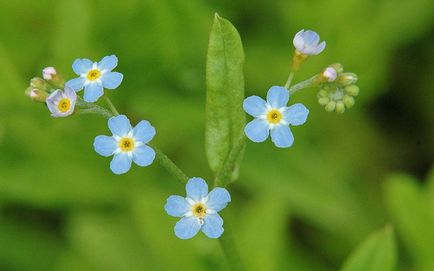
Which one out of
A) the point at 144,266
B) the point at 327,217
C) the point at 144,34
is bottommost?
the point at 144,266

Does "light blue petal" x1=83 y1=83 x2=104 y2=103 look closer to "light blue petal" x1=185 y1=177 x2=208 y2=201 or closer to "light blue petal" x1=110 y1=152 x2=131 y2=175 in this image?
"light blue petal" x1=110 y1=152 x2=131 y2=175

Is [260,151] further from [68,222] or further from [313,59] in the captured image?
[68,222]

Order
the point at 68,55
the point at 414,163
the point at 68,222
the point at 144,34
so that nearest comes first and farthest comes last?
the point at 68,55 → the point at 144,34 → the point at 68,222 → the point at 414,163

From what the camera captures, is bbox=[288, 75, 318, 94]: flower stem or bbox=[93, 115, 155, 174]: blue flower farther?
bbox=[288, 75, 318, 94]: flower stem

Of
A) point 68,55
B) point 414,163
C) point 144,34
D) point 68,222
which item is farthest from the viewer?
point 414,163

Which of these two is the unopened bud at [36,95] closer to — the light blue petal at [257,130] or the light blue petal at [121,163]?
the light blue petal at [121,163]

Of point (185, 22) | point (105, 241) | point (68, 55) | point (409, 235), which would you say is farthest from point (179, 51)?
point (409, 235)

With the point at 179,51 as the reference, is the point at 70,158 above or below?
below

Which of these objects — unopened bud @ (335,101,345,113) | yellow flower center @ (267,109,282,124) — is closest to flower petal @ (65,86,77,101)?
yellow flower center @ (267,109,282,124)

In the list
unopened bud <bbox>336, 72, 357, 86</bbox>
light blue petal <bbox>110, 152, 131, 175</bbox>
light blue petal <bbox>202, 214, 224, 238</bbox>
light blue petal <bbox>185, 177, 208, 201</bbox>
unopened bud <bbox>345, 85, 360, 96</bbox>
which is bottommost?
light blue petal <bbox>202, 214, 224, 238</bbox>
